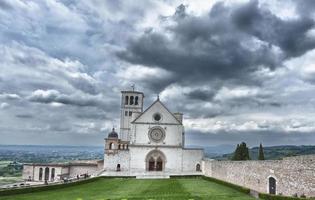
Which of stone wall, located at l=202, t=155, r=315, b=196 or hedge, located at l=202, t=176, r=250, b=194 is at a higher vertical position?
stone wall, located at l=202, t=155, r=315, b=196

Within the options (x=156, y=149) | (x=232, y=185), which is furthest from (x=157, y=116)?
(x=232, y=185)

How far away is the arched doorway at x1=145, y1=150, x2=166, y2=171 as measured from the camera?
172 ft

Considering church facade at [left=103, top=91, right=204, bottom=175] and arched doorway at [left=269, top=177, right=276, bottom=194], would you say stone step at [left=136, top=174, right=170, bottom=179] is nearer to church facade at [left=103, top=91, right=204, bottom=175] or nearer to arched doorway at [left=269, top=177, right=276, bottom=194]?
church facade at [left=103, top=91, right=204, bottom=175]

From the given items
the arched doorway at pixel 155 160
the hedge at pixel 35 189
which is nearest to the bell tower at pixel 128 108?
the arched doorway at pixel 155 160

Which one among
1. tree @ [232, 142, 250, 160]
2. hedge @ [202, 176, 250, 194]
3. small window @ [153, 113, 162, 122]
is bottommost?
hedge @ [202, 176, 250, 194]

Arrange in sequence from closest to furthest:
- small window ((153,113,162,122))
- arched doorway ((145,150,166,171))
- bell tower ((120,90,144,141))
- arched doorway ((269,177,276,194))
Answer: arched doorway ((269,177,276,194)) → arched doorway ((145,150,166,171)) → small window ((153,113,162,122)) → bell tower ((120,90,144,141))

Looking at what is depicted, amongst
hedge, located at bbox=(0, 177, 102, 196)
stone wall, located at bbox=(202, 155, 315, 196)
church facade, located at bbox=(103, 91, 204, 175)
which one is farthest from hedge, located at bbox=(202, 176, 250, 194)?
hedge, located at bbox=(0, 177, 102, 196)

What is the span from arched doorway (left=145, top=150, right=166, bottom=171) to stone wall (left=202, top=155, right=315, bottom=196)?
1830 centimetres

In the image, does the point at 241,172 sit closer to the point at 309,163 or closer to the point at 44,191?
the point at 309,163

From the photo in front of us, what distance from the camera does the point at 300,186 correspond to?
20812 mm

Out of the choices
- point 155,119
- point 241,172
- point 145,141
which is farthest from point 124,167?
point 241,172

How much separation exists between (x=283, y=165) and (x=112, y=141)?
116ft

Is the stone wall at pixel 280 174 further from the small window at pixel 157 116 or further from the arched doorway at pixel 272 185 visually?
the small window at pixel 157 116

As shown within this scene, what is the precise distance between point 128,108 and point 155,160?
11.0 metres
